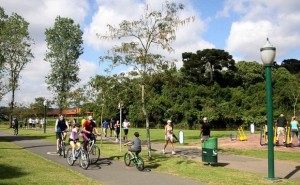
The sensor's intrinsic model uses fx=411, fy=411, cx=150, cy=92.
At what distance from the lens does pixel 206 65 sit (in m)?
67.8

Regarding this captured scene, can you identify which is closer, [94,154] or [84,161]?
[84,161]

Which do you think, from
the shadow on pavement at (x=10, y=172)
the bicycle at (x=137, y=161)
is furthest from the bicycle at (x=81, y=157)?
the shadow on pavement at (x=10, y=172)

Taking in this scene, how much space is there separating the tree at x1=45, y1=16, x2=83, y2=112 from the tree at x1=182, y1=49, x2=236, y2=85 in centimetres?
1877

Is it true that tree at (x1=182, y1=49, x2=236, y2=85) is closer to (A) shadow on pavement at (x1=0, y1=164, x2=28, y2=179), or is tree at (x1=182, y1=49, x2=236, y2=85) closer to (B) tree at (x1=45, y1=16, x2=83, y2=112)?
(B) tree at (x1=45, y1=16, x2=83, y2=112)

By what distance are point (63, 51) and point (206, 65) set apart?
23413 millimetres

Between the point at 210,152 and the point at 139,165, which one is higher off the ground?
the point at 210,152

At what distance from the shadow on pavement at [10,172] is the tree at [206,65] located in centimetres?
5518

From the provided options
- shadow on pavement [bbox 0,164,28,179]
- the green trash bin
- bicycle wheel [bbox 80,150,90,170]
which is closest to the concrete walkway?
bicycle wheel [bbox 80,150,90,170]

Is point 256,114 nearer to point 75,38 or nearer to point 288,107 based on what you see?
point 288,107

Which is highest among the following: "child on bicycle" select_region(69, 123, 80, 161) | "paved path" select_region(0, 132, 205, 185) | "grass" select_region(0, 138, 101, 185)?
"child on bicycle" select_region(69, 123, 80, 161)

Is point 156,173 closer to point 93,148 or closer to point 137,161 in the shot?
point 137,161

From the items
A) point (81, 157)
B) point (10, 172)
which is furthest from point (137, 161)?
point (10, 172)

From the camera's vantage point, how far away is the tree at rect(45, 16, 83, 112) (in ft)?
196

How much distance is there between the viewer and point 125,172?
1352 cm
